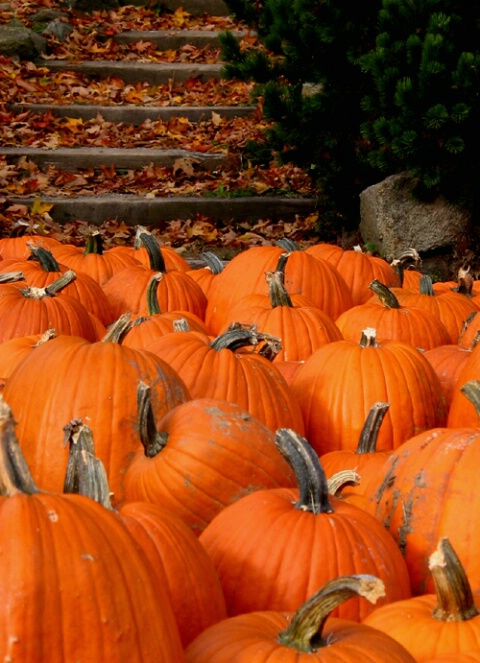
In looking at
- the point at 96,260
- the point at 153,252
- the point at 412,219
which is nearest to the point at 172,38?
the point at 412,219

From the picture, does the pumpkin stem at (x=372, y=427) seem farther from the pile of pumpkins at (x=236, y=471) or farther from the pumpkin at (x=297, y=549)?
the pumpkin at (x=297, y=549)

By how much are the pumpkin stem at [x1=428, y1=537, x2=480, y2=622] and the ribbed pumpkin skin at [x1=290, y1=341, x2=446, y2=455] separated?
4.98ft

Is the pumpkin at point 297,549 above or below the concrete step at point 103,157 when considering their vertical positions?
below

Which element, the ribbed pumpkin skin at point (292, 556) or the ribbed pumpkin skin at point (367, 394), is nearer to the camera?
the ribbed pumpkin skin at point (292, 556)

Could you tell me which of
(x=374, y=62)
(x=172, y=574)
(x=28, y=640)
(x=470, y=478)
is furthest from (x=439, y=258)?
Answer: (x=28, y=640)

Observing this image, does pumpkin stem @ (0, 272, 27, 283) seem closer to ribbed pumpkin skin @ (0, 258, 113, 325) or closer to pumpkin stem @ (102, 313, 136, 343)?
ribbed pumpkin skin @ (0, 258, 113, 325)

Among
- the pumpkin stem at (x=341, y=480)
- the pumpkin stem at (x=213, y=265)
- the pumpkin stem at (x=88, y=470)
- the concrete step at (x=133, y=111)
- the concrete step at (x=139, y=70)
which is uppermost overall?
the concrete step at (x=139, y=70)

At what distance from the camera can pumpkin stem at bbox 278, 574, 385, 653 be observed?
1.52m

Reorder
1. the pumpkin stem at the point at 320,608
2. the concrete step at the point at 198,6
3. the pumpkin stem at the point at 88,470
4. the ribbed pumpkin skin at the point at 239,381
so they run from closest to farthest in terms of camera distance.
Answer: the pumpkin stem at the point at 320,608 → the pumpkin stem at the point at 88,470 → the ribbed pumpkin skin at the point at 239,381 → the concrete step at the point at 198,6

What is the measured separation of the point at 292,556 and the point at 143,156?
24.7 ft

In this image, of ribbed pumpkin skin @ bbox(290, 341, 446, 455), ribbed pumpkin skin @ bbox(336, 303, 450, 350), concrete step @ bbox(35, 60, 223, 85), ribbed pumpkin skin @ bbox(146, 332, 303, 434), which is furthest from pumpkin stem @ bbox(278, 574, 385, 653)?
concrete step @ bbox(35, 60, 223, 85)

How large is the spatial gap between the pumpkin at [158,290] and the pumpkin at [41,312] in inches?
21.6

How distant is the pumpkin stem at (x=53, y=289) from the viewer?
4031 mm

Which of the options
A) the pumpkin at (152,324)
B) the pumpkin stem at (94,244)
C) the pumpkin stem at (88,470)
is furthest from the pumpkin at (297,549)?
the pumpkin stem at (94,244)
